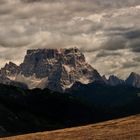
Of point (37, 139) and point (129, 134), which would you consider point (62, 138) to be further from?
point (129, 134)

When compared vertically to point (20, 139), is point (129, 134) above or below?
above

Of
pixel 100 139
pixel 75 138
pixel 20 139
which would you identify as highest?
pixel 100 139

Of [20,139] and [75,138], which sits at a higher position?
[75,138]

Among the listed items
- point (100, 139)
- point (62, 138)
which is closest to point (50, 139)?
point (62, 138)

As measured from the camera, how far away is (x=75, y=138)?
98188 millimetres

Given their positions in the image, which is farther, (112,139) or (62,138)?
(62,138)

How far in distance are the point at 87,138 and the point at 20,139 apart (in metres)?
25.9

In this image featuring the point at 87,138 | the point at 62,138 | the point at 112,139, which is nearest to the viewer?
the point at 112,139

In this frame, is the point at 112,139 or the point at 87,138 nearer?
the point at 112,139

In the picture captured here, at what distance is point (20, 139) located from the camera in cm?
11350

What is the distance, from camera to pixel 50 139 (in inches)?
4136

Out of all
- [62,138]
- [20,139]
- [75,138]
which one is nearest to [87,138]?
[75,138]

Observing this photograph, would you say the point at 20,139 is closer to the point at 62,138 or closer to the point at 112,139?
the point at 62,138

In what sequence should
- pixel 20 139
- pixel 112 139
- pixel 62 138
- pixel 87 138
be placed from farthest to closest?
pixel 20 139 → pixel 62 138 → pixel 87 138 → pixel 112 139
